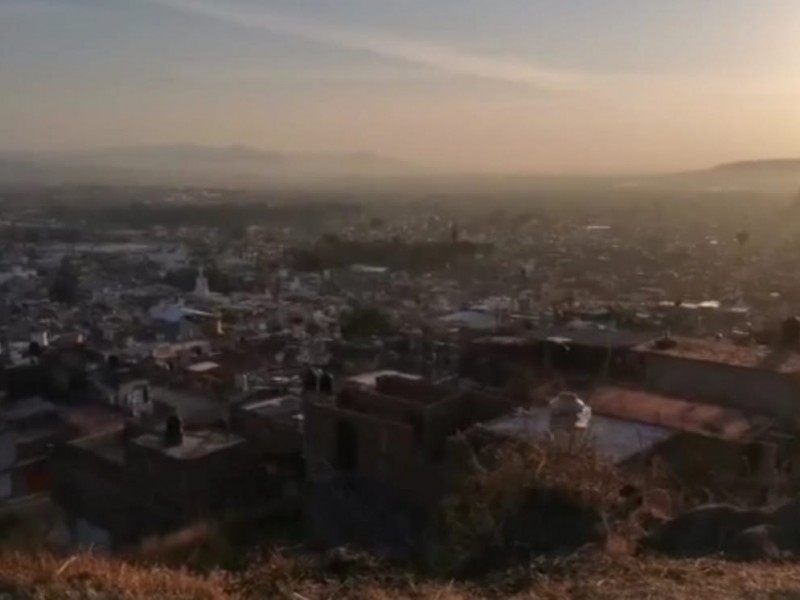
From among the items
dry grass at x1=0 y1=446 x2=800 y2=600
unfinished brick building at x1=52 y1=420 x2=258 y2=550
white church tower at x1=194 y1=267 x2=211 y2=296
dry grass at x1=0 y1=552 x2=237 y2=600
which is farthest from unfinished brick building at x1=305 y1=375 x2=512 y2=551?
white church tower at x1=194 y1=267 x2=211 y2=296

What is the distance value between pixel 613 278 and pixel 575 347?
1031 inches

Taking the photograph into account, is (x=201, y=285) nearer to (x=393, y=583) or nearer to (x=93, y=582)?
(x=393, y=583)

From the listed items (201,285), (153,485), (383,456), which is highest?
(383,456)

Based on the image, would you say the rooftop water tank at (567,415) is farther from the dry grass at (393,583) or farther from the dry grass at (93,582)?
the dry grass at (93,582)

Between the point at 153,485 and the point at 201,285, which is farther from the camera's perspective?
the point at 201,285

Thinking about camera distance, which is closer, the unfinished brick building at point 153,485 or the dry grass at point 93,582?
the dry grass at point 93,582

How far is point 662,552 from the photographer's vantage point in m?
5.34

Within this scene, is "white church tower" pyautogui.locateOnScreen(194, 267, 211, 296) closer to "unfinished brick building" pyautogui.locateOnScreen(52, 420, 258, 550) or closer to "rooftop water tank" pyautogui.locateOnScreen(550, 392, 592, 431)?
"unfinished brick building" pyautogui.locateOnScreen(52, 420, 258, 550)

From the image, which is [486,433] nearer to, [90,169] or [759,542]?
[759,542]

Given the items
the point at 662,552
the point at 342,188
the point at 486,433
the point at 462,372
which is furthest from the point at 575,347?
the point at 342,188

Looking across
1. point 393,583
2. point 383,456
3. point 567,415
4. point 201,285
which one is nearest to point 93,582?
point 393,583

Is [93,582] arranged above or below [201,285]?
above

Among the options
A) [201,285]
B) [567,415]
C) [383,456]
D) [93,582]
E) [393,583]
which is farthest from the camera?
[201,285]

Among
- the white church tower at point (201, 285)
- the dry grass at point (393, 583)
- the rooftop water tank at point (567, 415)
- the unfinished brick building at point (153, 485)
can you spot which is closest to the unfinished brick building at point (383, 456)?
the unfinished brick building at point (153, 485)
